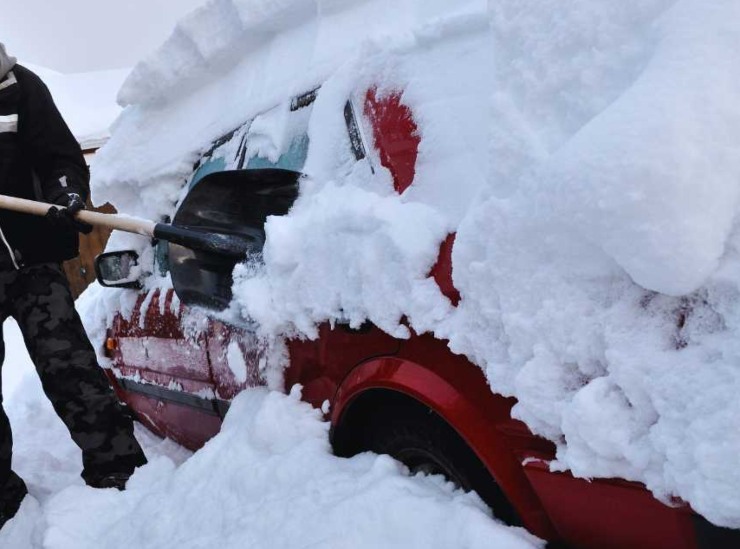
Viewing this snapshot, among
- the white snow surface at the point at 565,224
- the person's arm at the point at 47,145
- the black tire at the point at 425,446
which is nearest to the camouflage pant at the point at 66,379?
the person's arm at the point at 47,145

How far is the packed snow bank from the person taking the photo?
1532 millimetres

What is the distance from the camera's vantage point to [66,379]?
8.97 ft

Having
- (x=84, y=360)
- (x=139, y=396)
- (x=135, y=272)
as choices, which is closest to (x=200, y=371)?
(x=84, y=360)

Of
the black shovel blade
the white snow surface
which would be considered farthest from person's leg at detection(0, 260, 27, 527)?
the white snow surface

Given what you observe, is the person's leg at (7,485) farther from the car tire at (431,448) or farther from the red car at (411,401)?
the car tire at (431,448)

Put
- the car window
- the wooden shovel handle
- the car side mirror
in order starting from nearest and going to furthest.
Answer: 1. the car window
2. the wooden shovel handle
3. the car side mirror

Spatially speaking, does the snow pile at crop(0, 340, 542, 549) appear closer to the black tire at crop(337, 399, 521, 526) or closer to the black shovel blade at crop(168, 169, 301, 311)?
the black tire at crop(337, 399, 521, 526)

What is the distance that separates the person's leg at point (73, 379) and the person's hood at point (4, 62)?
2.77 feet

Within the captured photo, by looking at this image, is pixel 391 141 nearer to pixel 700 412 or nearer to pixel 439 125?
pixel 439 125

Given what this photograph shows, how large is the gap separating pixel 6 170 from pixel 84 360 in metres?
0.91

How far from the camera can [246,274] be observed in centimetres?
217

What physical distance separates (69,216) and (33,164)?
482mm

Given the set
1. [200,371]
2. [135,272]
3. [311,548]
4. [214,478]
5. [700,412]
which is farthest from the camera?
[135,272]

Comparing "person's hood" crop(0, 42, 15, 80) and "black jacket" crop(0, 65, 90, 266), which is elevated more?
"person's hood" crop(0, 42, 15, 80)
